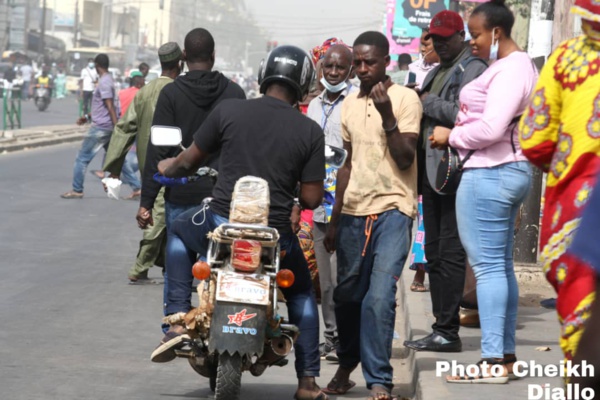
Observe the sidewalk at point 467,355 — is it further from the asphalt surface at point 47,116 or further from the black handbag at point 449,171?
the asphalt surface at point 47,116

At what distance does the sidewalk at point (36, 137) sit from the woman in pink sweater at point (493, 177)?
2045cm

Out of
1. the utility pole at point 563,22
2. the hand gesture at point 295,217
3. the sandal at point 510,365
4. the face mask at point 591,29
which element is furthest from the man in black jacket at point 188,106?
the utility pole at point 563,22

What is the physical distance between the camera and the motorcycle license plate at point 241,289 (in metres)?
5.76

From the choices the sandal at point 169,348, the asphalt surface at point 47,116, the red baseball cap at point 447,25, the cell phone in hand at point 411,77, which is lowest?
the asphalt surface at point 47,116

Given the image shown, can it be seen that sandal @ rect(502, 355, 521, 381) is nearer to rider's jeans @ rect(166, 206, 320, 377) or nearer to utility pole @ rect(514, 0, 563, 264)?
rider's jeans @ rect(166, 206, 320, 377)

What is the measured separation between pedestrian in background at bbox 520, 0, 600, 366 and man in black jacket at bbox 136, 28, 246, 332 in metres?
3.79

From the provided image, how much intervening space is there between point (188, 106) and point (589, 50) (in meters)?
4.13

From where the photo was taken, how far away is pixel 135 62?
109625 millimetres

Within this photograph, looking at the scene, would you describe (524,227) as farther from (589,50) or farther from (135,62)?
(135,62)

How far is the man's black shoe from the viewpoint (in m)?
7.37

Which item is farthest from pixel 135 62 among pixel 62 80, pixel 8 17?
pixel 62 80

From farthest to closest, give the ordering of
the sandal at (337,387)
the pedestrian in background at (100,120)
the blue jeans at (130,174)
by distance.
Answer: the blue jeans at (130,174) → the pedestrian in background at (100,120) → the sandal at (337,387)

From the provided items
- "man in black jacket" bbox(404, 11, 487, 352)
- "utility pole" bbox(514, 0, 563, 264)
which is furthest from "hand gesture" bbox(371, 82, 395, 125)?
"utility pole" bbox(514, 0, 563, 264)

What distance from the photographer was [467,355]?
24.1 ft
